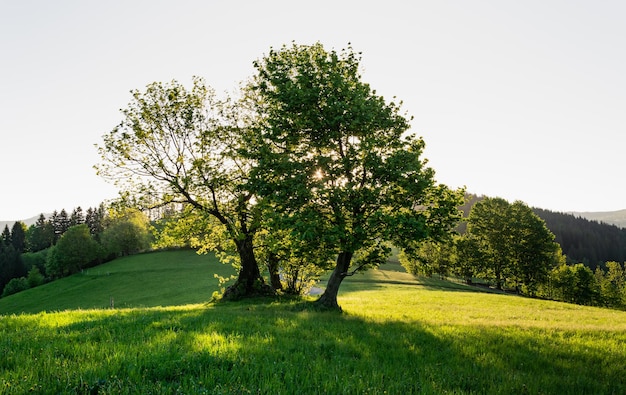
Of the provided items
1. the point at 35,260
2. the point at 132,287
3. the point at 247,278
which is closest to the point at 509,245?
the point at 247,278

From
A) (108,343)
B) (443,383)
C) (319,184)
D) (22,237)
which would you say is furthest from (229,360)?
(22,237)

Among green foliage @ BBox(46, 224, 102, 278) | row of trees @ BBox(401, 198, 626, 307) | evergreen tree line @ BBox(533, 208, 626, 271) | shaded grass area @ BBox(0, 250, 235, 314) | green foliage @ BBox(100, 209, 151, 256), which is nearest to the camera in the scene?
shaded grass area @ BBox(0, 250, 235, 314)

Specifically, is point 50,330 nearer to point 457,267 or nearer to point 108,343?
point 108,343

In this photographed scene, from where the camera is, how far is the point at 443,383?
6.25 meters

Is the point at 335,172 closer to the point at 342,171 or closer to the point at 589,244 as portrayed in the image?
the point at 342,171

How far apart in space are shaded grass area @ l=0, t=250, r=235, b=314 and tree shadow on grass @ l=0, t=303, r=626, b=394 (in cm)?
4242

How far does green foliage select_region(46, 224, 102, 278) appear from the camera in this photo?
323 ft

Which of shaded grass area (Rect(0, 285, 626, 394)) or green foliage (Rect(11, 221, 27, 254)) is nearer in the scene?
shaded grass area (Rect(0, 285, 626, 394))

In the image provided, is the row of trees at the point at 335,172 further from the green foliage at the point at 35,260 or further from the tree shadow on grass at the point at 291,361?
the green foliage at the point at 35,260

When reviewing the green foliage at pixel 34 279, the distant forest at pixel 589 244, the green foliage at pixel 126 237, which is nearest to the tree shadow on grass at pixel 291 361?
the green foliage at pixel 126 237

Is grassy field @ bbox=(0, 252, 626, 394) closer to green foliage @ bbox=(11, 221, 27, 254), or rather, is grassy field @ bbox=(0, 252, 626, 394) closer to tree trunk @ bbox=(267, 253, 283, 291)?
tree trunk @ bbox=(267, 253, 283, 291)

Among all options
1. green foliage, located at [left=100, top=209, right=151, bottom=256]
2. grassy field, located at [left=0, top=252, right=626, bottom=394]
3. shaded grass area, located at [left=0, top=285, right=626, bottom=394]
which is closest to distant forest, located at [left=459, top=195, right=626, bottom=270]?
green foliage, located at [left=100, top=209, right=151, bottom=256]

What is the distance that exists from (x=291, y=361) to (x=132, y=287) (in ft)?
236

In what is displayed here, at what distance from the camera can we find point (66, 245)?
9962 centimetres
